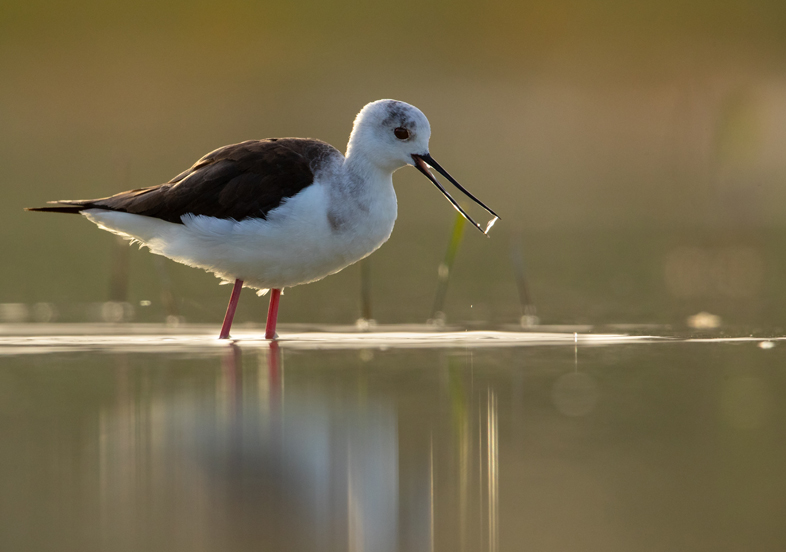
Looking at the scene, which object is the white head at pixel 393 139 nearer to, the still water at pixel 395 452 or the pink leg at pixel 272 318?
the pink leg at pixel 272 318

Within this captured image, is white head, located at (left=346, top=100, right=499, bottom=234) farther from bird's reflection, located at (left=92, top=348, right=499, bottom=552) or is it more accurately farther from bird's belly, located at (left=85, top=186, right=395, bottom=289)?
bird's reflection, located at (left=92, top=348, right=499, bottom=552)

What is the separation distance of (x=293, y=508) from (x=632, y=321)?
5112 millimetres

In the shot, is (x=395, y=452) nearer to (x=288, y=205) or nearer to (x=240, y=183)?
(x=288, y=205)

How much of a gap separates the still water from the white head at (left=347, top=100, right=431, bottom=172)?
163 centimetres

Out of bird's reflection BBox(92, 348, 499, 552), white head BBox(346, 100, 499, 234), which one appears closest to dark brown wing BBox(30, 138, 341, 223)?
white head BBox(346, 100, 499, 234)

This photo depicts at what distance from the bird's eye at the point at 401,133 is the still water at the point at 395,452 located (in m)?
1.75

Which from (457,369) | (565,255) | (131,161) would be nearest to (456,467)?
(457,369)

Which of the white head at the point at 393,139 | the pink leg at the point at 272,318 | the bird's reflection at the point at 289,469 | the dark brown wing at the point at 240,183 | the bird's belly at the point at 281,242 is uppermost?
the white head at the point at 393,139

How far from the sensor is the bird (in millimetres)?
7141

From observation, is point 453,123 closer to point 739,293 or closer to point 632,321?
point 739,293

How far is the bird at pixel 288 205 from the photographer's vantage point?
7.14m

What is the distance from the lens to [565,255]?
1245 centimetres

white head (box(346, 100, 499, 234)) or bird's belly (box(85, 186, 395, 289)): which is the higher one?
white head (box(346, 100, 499, 234))

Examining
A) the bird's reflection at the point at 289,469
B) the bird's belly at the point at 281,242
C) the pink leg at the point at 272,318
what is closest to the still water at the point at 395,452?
the bird's reflection at the point at 289,469
